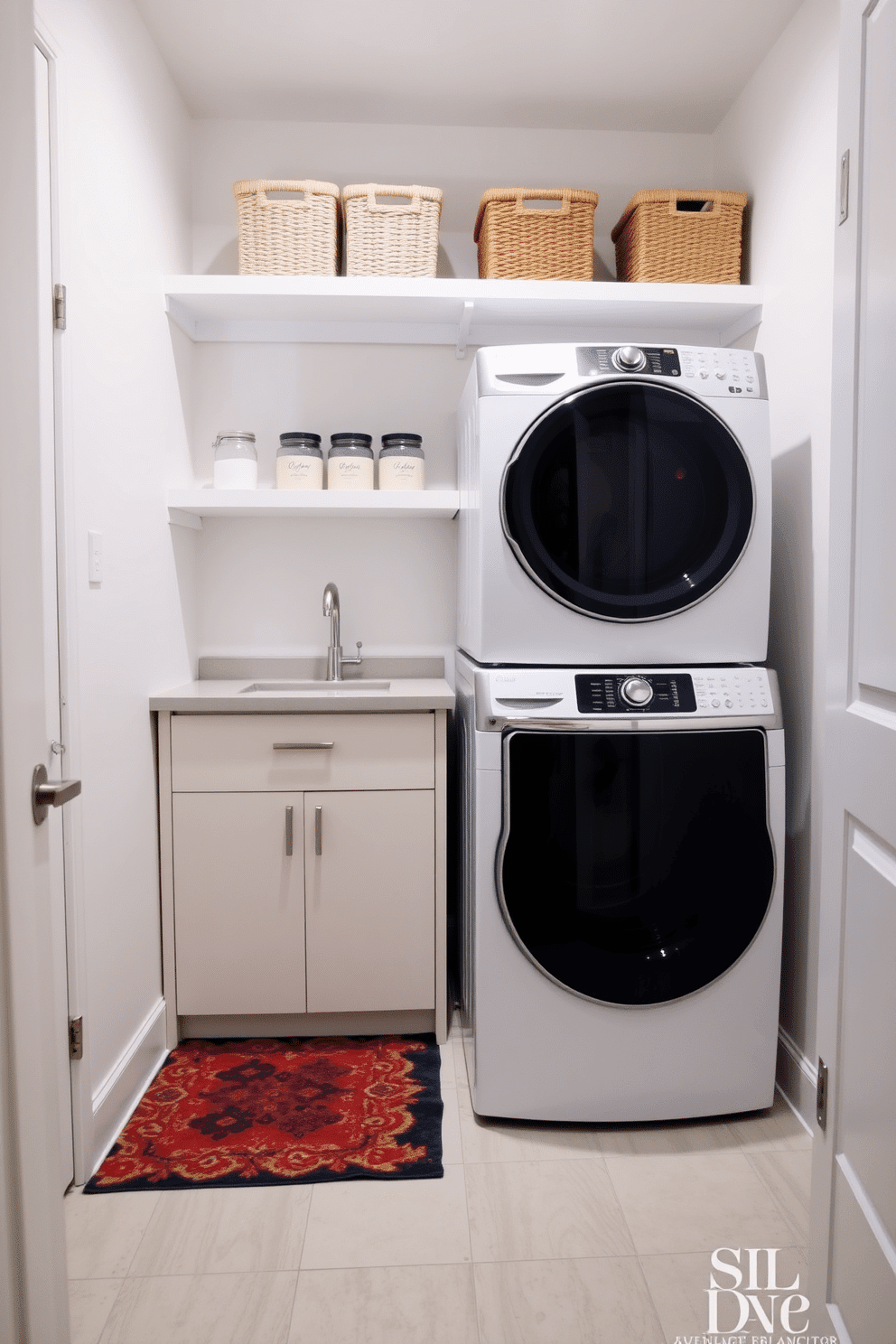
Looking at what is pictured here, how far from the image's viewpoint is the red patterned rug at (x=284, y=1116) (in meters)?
1.69

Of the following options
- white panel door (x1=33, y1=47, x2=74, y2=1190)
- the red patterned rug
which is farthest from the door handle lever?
the red patterned rug

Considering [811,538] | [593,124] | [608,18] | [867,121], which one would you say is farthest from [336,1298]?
[593,124]

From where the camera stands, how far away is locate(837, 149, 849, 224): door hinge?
1077 millimetres

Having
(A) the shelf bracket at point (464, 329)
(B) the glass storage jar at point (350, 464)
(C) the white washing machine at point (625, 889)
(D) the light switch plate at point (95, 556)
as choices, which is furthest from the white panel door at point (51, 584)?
(A) the shelf bracket at point (464, 329)

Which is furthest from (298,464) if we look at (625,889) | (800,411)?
(625,889)

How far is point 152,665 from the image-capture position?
2.13m

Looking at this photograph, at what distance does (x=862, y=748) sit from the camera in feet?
3.45

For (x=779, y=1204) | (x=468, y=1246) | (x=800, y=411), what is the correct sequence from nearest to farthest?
(x=468, y=1246) → (x=779, y=1204) → (x=800, y=411)

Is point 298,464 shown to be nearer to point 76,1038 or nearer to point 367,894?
point 367,894

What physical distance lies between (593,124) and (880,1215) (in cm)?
270

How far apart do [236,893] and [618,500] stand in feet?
4.23

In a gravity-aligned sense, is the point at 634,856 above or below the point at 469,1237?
above

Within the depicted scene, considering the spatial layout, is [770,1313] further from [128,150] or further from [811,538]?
[128,150]

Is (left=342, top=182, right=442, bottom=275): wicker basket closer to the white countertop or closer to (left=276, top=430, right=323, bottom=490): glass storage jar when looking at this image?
(left=276, top=430, right=323, bottom=490): glass storage jar
